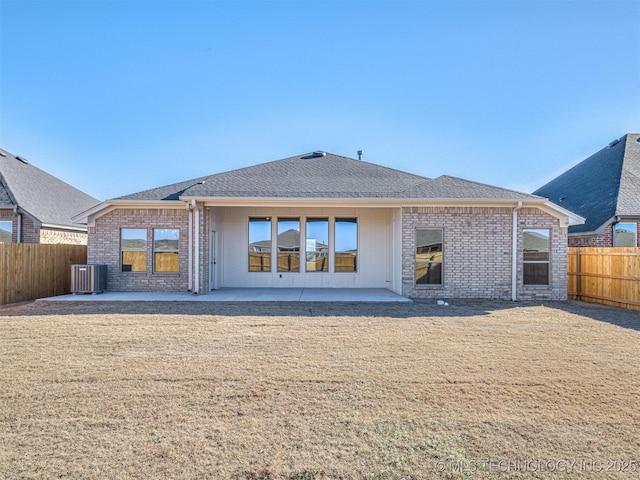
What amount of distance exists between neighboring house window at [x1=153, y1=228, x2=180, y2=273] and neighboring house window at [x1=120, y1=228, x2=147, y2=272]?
39cm

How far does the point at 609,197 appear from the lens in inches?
564

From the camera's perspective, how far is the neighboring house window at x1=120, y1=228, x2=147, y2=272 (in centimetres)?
1161

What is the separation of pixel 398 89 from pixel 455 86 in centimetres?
278

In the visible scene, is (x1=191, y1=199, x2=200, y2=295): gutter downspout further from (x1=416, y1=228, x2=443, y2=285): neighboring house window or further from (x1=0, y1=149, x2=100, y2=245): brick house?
(x1=416, y1=228, x2=443, y2=285): neighboring house window

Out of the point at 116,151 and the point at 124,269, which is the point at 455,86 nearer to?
the point at 124,269

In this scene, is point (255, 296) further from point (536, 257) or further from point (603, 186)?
point (603, 186)

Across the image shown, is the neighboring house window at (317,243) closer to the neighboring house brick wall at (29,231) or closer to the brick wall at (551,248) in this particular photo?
the brick wall at (551,248)

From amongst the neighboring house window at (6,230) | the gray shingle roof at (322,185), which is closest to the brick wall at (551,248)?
the gray shingle roof at (322,185)

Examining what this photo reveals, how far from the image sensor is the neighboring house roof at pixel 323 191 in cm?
1054

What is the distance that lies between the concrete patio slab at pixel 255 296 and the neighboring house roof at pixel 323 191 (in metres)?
Result: 3.05

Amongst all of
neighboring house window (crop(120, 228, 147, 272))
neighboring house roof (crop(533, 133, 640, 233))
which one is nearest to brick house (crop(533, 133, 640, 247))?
neighboring house roof (crop(533, 133, 640, 233))

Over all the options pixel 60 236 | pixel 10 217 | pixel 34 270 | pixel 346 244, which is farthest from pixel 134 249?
pixel 346 244

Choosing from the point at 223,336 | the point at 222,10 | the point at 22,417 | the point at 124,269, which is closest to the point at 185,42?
the point at 222,10

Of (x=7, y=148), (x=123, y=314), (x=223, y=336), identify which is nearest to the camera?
(x=223, y=336)
